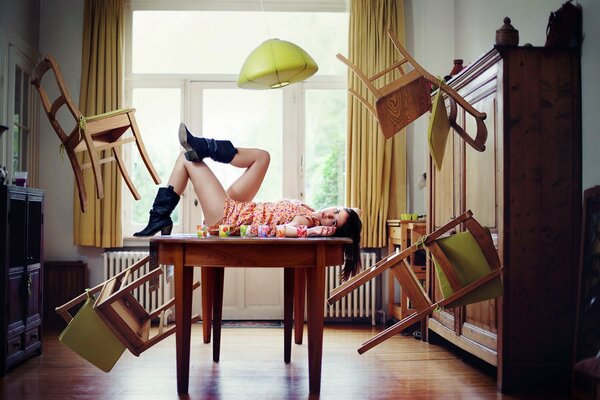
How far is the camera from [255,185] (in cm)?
392

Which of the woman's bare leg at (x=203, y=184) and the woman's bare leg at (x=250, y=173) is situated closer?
the woman's bare leg at (x=203, y=184)

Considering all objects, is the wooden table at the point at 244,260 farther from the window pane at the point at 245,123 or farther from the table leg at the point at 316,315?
the window pane at the point at 245,123

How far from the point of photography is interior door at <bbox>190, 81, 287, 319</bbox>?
5.57m

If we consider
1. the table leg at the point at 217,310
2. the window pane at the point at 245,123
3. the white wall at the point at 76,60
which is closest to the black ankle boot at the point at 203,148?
the table leg at the point at 217,310

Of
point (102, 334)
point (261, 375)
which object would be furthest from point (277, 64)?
point (261, 375)

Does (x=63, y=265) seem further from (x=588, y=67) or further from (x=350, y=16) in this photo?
(x=588, y=67)

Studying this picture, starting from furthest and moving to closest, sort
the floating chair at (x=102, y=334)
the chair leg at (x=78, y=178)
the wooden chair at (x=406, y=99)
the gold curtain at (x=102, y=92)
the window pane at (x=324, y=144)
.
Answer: the window pane at (x=324, y=144) < the gold curtain at (x=102, y=92) < the chair leg at (x=78, y=178) < the floating chair at (x=102, y=334) < the wooden chair at (x=406, y=99)

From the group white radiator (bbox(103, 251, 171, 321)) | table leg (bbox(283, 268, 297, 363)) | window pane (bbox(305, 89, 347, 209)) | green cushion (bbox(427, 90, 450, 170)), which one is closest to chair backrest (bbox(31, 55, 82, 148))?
table leg (bbox(283, 268, 297, 363))

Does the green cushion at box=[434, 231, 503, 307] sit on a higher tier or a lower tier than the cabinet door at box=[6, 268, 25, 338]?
higher

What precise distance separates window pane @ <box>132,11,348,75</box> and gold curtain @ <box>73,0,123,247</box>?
0.28 meters

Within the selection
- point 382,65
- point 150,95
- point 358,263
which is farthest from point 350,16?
point 358,263

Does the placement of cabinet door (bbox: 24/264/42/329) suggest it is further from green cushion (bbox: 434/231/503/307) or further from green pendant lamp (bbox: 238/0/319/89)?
green cushion (bbox: 434/231/503/307)

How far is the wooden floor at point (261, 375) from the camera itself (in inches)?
124

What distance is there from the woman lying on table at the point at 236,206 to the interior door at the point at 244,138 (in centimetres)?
172
